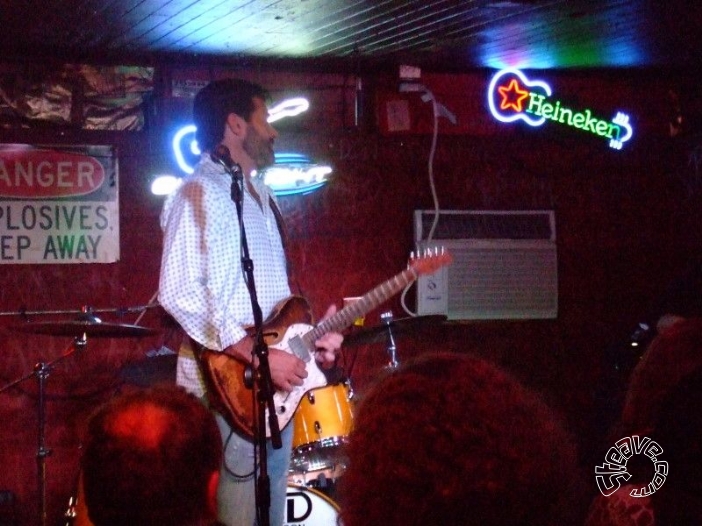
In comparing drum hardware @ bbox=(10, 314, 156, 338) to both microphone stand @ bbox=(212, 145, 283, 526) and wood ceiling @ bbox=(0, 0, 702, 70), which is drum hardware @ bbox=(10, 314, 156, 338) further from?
wood ceiling @ bbox=(0, 0, 702, 70)

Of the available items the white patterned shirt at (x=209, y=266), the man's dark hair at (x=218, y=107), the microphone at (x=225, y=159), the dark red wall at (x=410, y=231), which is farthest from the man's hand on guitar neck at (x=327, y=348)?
the dark red wall at (x=410, y=231)

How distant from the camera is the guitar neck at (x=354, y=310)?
138 inches

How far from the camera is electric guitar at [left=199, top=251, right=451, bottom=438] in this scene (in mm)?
3201

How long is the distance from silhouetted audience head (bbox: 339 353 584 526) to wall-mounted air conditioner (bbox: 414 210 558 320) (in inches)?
187

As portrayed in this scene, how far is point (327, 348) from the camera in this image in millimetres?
3449

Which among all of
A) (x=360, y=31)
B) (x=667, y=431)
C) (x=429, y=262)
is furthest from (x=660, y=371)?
(x=360, y=31)

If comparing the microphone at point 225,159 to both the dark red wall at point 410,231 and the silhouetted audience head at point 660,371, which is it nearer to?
the silhouetted audience head at point 660,371

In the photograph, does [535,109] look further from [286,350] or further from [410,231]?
[286,350]

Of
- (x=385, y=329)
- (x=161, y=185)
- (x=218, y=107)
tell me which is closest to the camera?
(x=218, y=107)

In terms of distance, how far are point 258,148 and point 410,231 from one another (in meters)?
2.60

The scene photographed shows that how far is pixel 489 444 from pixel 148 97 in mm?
4733

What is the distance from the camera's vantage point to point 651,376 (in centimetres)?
199

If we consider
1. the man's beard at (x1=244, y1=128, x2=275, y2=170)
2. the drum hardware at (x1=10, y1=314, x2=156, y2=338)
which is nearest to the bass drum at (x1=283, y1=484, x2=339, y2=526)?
the drum hardware at (x1=10, y1=314, x2=156, y2=338)

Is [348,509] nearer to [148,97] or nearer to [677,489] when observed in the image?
[677,489]
